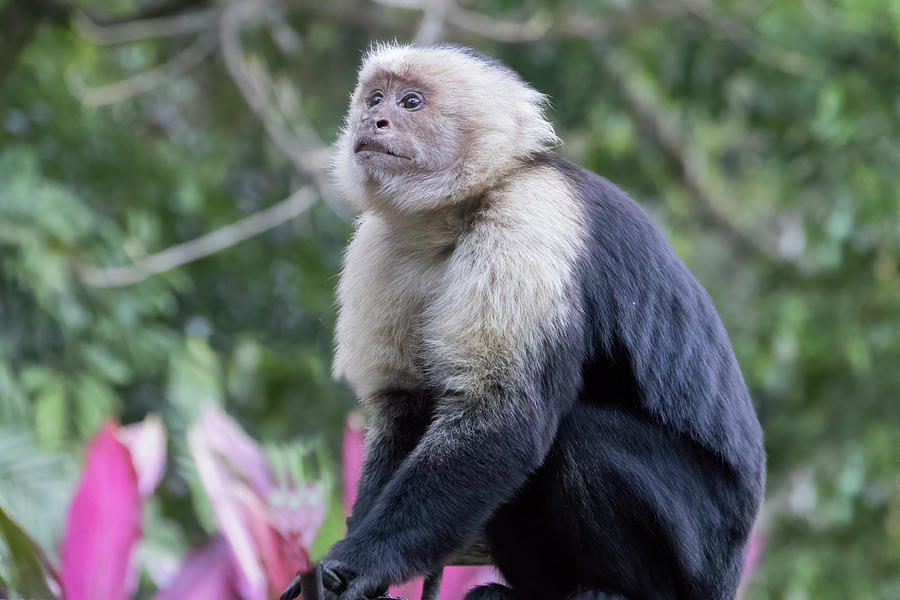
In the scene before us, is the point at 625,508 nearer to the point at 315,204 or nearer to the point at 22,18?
the point at 315,204

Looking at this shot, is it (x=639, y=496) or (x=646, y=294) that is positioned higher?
(x=646, y=294)

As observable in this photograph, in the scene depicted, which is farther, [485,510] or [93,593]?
[485,510]

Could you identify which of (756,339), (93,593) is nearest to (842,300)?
(756,339)

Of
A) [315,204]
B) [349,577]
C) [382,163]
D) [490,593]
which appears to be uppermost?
[382,163]

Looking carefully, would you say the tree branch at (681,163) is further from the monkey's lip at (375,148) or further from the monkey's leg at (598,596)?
the monkey's leg at (598,596)

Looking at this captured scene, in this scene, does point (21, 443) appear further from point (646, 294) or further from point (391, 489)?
point (646, 294)

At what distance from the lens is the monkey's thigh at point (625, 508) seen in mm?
2209

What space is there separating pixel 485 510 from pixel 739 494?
2.01ft

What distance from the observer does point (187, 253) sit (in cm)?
485

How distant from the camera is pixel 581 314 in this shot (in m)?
2.26

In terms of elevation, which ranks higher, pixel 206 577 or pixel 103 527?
Result: pixel 103 527

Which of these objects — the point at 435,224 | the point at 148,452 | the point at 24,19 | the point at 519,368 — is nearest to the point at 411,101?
the point at 435,224

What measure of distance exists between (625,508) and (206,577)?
3.08 ft

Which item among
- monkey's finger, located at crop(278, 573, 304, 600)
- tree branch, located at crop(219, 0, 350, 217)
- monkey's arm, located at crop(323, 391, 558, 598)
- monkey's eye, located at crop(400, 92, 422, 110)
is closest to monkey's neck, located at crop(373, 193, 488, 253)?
monkey's eye, located at crop(400, 92, 422, 110)
